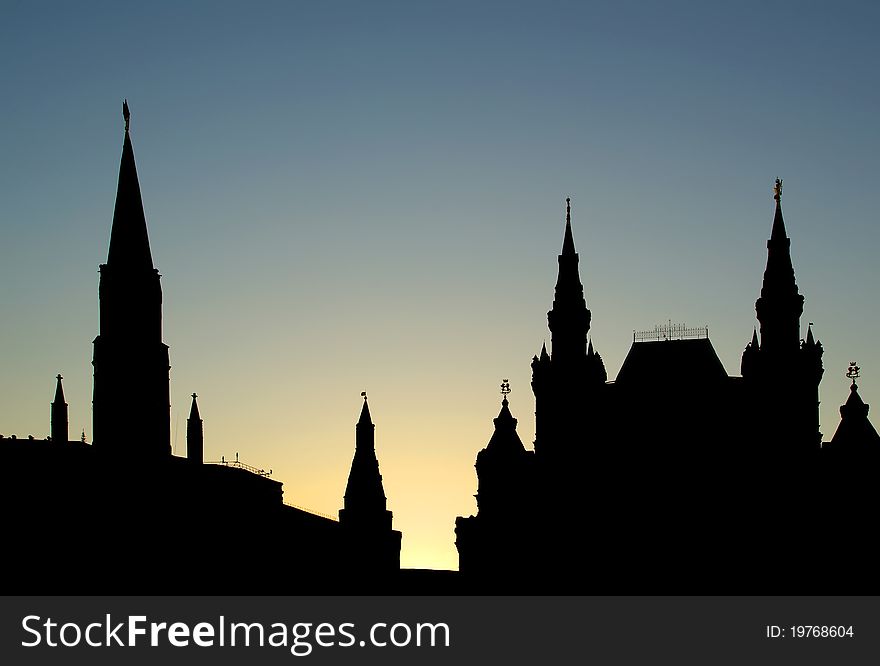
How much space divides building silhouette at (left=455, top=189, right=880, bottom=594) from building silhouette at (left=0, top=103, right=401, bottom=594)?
1145cm

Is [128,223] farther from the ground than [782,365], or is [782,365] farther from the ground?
[128,223]

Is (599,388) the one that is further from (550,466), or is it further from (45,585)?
(45,585)

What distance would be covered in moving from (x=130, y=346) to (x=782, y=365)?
1495 inches

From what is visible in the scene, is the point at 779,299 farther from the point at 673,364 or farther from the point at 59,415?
the point at 59,415

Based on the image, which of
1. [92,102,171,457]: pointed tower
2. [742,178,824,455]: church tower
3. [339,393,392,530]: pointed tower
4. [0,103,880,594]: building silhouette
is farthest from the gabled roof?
[92,102,171,457]: pointed tower

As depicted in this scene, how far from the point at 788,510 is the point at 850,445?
560 centimetres

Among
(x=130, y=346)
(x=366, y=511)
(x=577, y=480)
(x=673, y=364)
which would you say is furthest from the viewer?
(x=366, y=511)

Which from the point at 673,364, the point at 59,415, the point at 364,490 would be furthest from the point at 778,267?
the point at 59,415

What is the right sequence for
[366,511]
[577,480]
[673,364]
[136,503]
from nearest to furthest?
[136,503] → [577,480] → [673,364] → [366,511]

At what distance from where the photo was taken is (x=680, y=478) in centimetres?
11144

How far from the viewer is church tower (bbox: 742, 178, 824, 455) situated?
106 m

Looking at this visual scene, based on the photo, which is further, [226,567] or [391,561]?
[391,561]
